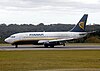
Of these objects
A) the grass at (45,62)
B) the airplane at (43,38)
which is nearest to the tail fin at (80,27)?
the airplane at (43,38)

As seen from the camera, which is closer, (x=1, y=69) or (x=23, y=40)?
(x=1, y=69)

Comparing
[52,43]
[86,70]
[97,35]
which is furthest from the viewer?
[97,35]

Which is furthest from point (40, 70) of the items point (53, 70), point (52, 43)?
point (52, 43)

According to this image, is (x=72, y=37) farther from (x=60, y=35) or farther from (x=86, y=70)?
(x=86, y=70)

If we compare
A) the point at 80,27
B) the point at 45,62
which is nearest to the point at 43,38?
the point at 80,27

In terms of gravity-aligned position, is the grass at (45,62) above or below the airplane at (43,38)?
below

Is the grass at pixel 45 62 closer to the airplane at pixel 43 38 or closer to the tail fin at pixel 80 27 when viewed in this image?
the airplane at pixel 43 38

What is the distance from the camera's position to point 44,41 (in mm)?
92938

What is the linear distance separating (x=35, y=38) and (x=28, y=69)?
59.6 metres

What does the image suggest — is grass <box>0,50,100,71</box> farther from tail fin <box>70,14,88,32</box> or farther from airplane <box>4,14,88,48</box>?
tail fin <box>70,14,88,32</box>

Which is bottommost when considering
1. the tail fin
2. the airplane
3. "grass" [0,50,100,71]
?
"grass" [0,50,100,71]

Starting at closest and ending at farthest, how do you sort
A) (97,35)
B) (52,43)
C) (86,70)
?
(86,70), (52,43), (97,35)

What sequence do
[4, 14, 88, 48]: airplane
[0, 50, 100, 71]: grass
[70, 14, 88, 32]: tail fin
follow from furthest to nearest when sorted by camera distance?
[70, 14, 88, 32]: tail fin
[4, 14, 88, 48]: airplane
[0, 50, 100, 71]: grass

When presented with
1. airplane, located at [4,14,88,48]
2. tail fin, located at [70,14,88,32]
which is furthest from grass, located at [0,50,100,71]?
tail fin, located at [70,14,88,32]
